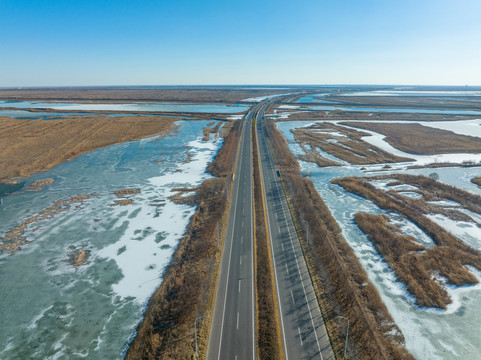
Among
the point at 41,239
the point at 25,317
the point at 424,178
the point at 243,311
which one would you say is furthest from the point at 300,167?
the point at 25,317

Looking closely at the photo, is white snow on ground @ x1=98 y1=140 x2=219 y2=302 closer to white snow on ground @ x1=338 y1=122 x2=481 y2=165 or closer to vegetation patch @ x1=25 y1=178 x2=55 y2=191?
vegetation patch @ x1=25 y1=178 x2=55 y2=191

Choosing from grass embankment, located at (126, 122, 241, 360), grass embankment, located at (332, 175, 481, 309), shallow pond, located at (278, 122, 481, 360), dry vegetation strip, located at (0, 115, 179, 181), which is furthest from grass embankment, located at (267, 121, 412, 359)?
dry vegetation strip, located at (0, 115, 179, 181)

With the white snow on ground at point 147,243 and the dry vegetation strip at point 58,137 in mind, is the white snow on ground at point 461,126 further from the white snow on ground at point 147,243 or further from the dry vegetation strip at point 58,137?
the dry vegetation strip at point 58,137

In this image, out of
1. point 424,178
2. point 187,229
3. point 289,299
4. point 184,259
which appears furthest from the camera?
point 424,178

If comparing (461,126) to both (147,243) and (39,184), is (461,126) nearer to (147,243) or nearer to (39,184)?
(147,243)

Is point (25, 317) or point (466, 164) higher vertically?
point (466, 164)

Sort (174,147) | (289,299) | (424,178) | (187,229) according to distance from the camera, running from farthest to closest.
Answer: (174,147), (424,178), (187,229), (289,299)

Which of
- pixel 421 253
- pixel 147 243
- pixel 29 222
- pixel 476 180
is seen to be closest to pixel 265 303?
pixel 147 243

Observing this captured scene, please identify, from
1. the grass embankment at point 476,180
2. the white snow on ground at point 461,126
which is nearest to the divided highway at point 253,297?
the grass embankment at point 476,180

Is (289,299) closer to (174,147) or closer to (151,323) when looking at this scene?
(151,323)
